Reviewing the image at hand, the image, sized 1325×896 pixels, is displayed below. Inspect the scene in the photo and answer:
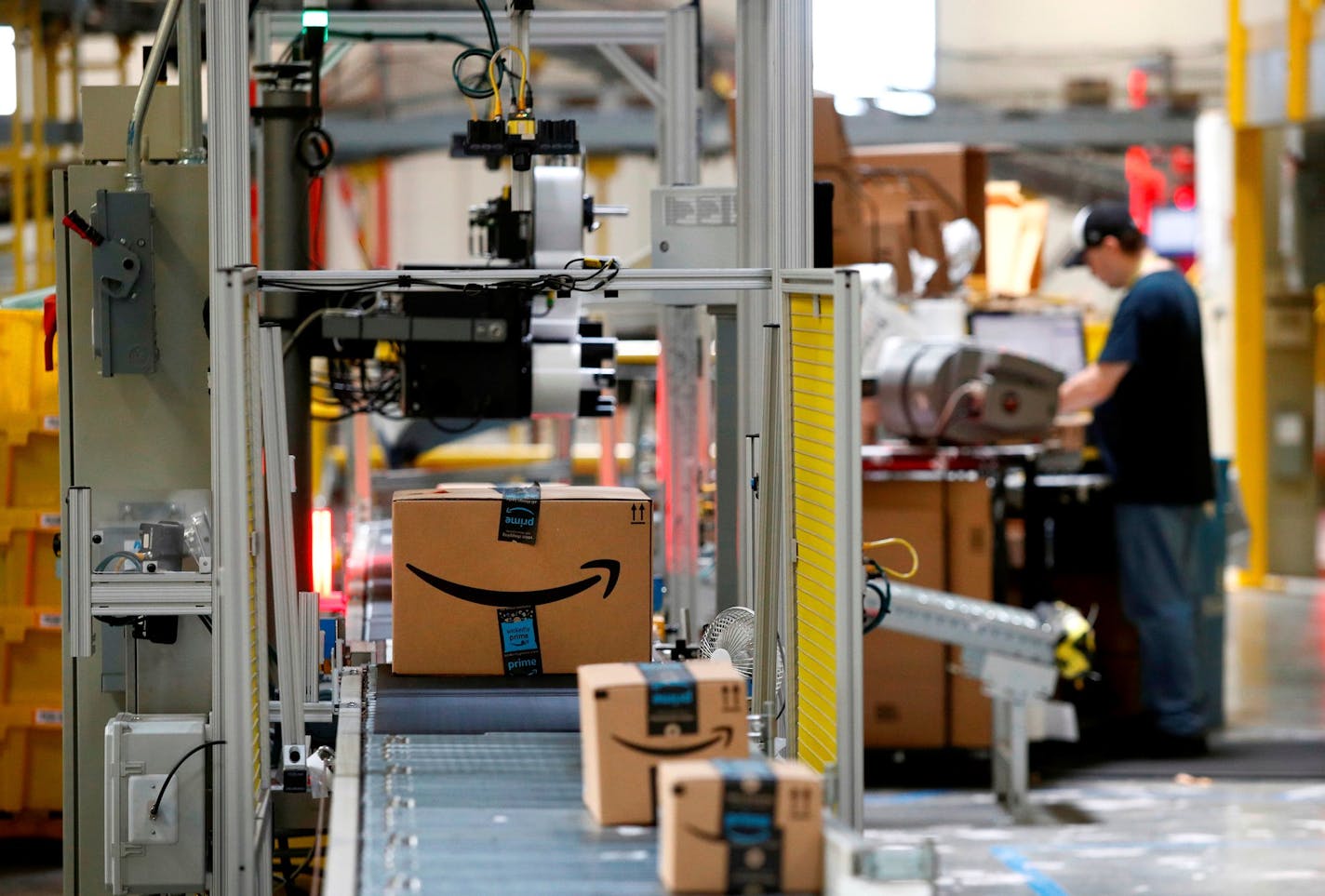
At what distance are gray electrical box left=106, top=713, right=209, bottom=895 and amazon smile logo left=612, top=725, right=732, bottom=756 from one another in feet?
3.59

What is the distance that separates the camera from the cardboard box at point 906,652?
5.39 meters

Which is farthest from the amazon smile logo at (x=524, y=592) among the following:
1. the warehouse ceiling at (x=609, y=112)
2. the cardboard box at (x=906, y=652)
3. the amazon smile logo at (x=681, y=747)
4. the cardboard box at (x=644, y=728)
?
the warehouse ceiling at (x=609, y=112)

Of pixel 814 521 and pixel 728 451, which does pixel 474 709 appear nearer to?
pixel 814 521

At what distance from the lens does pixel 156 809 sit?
10.6 ft

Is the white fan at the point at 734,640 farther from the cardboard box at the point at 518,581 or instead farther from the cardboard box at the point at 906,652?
the cardboard box at the point at 906,652

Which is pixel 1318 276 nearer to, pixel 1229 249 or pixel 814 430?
pixel 1229 249

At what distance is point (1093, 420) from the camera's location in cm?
593

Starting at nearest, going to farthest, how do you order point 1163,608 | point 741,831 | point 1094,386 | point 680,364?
point 741,831, point 680,364, point 1163,608, point 1094,386

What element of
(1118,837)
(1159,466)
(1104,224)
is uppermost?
(1104,224)

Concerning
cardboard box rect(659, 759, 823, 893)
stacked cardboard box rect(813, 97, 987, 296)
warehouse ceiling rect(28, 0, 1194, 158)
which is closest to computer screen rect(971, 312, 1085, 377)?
stacked cardboard box rect(813, 97, 987, 296)

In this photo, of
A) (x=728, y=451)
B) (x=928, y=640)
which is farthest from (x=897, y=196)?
(x=728, y=451)

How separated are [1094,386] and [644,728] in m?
3.60

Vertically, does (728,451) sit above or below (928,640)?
above

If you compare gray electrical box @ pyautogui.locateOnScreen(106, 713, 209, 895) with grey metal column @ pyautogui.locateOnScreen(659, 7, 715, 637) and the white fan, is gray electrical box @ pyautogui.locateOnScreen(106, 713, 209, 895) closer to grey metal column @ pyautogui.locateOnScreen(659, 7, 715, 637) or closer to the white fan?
the white fan
